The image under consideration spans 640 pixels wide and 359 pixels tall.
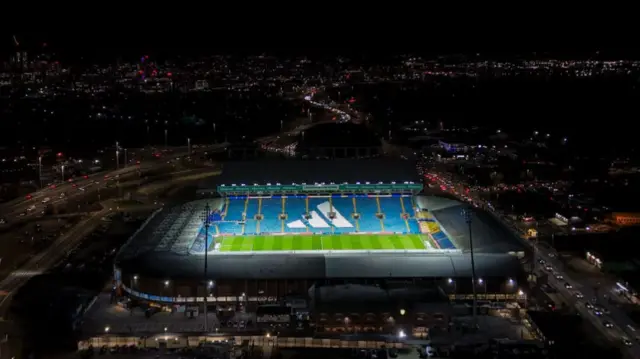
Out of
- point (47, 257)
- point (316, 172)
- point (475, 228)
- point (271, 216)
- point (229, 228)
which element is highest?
point (316, 172)

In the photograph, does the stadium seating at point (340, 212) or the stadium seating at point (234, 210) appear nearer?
the stadium seating at point (340, 212)

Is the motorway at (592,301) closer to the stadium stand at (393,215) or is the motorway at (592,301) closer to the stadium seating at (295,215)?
the stadium stand at (393,215)

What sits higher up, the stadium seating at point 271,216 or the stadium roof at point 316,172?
the stadium roof at point 316,172

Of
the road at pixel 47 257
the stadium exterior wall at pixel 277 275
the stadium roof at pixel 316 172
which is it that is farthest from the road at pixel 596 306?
the road at pixel 47 257

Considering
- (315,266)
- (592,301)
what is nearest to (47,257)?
(315,266)

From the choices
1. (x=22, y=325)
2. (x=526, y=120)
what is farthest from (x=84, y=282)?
(x=526, y=120)

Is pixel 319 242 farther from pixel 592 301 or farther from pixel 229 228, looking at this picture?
pixel 592 301
